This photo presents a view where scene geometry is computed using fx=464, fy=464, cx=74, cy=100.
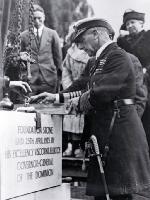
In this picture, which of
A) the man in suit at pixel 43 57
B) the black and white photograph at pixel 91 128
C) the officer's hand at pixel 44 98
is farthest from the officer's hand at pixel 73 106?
the man in suit at pixel 43 57

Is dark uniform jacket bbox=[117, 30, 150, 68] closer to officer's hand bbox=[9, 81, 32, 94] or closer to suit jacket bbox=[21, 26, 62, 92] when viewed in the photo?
suit jacket bbox=[21, 26, 62, 92]

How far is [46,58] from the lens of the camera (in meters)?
6.28

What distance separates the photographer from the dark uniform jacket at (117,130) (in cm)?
353

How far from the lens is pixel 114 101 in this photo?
11.9 feet

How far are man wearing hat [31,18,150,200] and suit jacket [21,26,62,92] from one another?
8.15ft

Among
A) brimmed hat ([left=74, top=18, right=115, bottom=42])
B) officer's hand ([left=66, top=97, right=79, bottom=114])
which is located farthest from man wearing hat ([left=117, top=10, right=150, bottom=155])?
officer's hand ([left=66, top=97, right=79, bottom=114])

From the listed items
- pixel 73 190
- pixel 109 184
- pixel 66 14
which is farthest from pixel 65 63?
pixel 109 184

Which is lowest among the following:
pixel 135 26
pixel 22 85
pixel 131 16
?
pixel 22 85

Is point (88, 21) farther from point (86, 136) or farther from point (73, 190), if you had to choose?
point (73, 190)

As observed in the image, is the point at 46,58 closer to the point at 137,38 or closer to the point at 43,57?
the point at 43,57

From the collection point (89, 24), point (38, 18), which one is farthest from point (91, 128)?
point (38, 18)

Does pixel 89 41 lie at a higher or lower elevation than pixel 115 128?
higher

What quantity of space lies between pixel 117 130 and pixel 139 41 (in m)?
2.04

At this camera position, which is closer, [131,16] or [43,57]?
[131,16]
